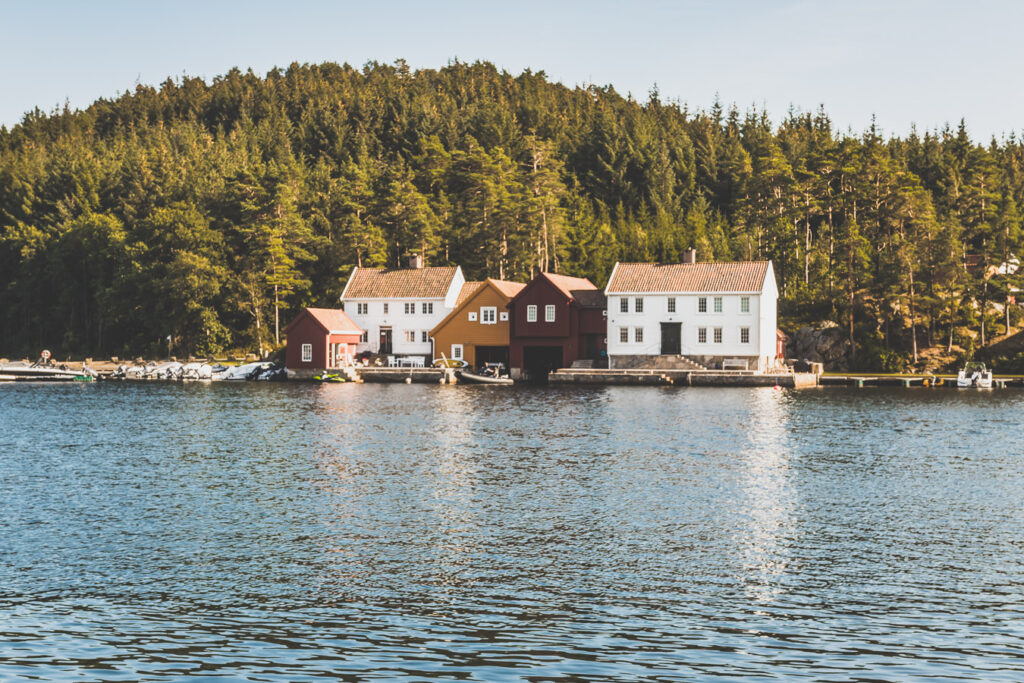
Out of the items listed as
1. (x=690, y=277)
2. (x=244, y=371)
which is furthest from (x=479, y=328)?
(x=244, y=371)

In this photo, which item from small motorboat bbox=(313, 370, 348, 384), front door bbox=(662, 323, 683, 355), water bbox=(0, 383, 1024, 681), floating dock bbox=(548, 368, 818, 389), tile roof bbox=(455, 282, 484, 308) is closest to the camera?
water bbox=(0, 383, 1024, 681)

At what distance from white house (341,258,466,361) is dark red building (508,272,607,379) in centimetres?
893

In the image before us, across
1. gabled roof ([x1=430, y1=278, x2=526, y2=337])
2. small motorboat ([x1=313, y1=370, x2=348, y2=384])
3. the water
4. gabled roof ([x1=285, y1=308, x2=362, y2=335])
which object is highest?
→ gabled roof ([x1=430, y1=278, x2=526, y2=337])

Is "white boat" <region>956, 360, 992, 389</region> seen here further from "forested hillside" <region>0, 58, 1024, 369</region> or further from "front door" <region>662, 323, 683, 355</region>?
"front door" <region>662, 323, 683, 355</region>

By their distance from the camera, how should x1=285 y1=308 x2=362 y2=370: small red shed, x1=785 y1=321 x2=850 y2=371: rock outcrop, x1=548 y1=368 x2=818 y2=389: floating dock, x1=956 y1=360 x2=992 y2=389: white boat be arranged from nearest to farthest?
x1=956 y1=360 x2=992 y2=389: white boat < x1=548 y1=368 x2=818 y2=389: floating dock < x1=785 y1=321 x2=850 y2=371: rock outcrop < x1=285 y1=308 x2=362 y2=370: small red shed

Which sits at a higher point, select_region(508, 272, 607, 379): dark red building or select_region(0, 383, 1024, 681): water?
select_region(508, 272, 607, 379): dark red building

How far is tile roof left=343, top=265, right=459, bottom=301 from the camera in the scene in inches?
3334

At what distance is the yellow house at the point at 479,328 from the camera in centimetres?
7981

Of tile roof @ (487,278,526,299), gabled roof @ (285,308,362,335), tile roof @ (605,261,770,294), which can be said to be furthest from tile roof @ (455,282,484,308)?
tile roof @ (605,261,770,294)

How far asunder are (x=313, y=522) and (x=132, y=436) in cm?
2105

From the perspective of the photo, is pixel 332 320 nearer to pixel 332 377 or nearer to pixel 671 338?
pixel 332 377

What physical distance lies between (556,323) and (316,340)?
20.4 m

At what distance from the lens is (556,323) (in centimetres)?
7688

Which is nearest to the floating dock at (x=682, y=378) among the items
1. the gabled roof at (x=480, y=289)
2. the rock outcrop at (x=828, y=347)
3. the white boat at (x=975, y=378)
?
the rock outcrop at (x=828, y=347)
